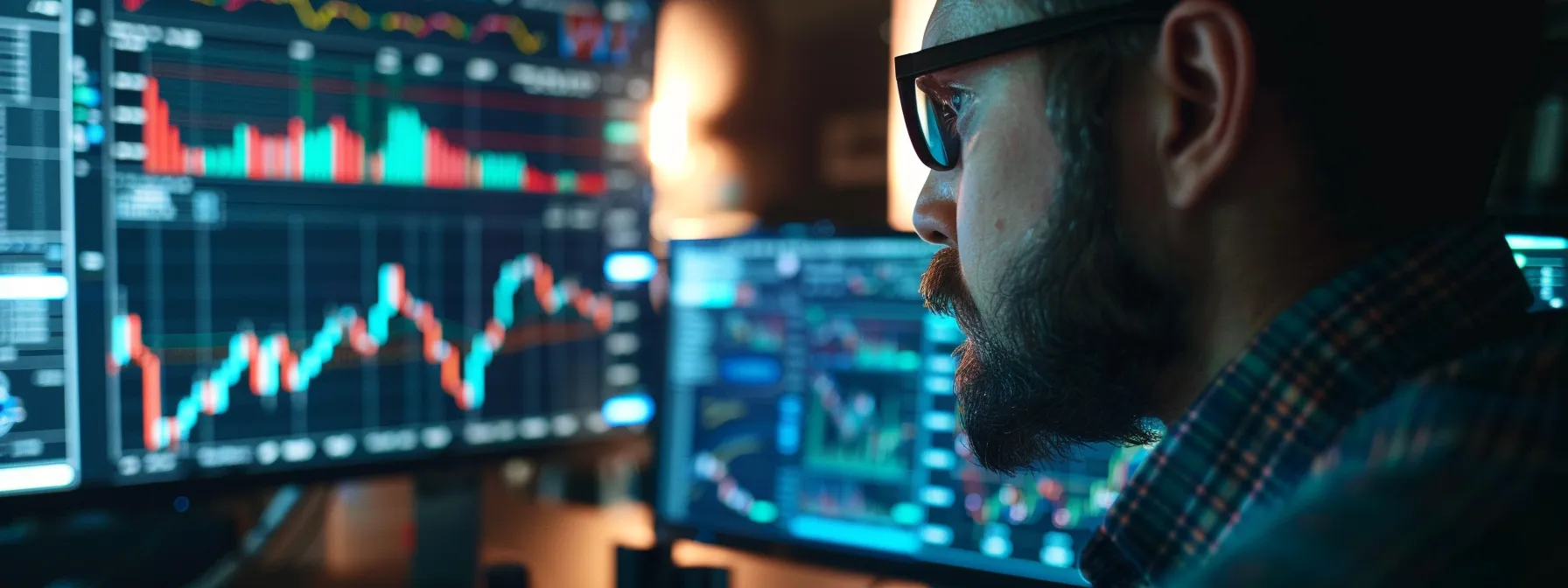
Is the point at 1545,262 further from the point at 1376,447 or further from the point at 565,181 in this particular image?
the point at 565,181

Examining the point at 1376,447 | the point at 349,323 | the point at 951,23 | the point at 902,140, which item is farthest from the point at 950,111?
the point at 349,323

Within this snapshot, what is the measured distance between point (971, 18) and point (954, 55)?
0.9 inches

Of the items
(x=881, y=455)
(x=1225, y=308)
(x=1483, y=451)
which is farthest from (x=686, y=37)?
(x=1483, y=451)

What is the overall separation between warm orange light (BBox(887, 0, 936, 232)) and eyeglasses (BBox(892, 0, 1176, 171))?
0.50 meters

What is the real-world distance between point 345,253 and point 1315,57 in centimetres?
84

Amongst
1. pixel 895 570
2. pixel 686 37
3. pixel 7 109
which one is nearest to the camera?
pixel 7 109

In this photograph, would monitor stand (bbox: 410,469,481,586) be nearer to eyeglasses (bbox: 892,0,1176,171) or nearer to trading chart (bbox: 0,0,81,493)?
trading chart (bbox: 0,0,81,493)

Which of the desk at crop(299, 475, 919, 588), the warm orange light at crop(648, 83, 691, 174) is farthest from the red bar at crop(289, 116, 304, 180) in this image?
the warm orange light at crop(648, 83, 691, 174)

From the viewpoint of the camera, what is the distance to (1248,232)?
48cm

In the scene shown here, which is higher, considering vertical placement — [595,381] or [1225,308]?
[1225,308]

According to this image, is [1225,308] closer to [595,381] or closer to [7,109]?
[595,381]

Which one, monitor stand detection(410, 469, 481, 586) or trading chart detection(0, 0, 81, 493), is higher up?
trading chart detection(0, 0, 81, 493)

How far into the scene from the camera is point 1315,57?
0.45 metres

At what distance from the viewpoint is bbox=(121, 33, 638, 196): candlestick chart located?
888 mm
